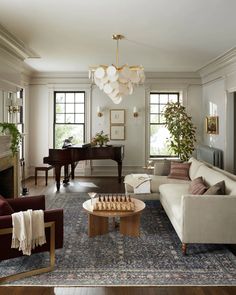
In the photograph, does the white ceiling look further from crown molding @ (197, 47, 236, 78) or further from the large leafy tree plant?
the large leafy tree plant

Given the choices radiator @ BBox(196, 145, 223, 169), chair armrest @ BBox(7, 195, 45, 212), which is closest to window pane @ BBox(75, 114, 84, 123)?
radiator @ BBox(196, 145, 223, 169)

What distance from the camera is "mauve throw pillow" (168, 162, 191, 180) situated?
5922mm

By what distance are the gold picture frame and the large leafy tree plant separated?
422 millimetres

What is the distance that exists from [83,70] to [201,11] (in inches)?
193

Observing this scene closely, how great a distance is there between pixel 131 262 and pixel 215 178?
1720 millimetres

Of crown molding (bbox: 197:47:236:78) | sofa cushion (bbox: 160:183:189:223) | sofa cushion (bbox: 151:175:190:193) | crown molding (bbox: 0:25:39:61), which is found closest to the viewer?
sofa cushion (bbox: 160:183:189:223)

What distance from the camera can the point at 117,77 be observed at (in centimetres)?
498

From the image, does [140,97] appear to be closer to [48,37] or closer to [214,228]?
[48,37]

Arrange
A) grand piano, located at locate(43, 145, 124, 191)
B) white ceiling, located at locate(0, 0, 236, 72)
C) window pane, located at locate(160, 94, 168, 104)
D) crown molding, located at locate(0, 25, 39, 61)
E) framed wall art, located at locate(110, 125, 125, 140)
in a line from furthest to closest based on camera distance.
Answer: window pane, located at locate(160, 94, 168, 104), framed wall art, located at locate(110, 125, 125, 140), grand piano, located at locate(43, 145, 124, 191), crown molding, located at locate(0, 25, 39, 61), white ceiling, located at locate(0, 0, 236, 72)

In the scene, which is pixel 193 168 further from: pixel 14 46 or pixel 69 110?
pixel 69 110

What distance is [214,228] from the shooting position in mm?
3508

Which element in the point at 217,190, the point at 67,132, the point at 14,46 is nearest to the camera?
the point at 217,190

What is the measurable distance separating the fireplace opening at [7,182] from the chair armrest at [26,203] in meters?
2.06

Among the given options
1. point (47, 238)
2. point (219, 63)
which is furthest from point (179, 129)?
point (47, 238)
